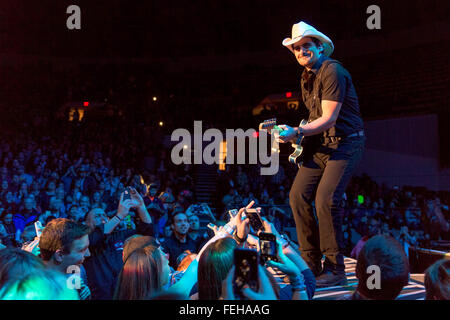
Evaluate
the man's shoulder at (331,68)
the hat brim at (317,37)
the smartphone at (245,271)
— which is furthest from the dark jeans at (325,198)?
the smartphone at (245,271)

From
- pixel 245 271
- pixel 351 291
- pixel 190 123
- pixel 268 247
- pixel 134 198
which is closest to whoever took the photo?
pixel 245 271

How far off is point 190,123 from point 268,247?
532 inches

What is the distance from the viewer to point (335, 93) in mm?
2465

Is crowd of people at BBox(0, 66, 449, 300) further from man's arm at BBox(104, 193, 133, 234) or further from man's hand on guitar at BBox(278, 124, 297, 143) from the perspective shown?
man's hand on guitar at BBox(278, 124, 297, 143)

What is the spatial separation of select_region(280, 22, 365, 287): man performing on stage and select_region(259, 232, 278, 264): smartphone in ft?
2.26

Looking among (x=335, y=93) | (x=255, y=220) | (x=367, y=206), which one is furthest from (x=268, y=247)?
(x=367, y=206)

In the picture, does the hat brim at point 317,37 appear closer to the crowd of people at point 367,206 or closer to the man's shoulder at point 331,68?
the man's shoulder at point 331,68

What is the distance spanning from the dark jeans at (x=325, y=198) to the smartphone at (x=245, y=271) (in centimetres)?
117

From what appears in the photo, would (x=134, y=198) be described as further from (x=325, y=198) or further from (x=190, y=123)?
(x=190, y=123)

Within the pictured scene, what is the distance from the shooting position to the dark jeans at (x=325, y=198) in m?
2.45

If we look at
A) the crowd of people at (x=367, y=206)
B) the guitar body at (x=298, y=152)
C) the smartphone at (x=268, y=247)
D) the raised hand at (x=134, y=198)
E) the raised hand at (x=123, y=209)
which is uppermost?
the guitar body at (x=298, y=152)

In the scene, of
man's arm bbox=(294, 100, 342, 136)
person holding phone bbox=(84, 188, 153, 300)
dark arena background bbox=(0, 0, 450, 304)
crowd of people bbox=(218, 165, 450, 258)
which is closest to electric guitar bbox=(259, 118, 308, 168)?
man's arm bbox=(294, 100, 342, 136)

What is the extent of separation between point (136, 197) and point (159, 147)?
34.5 feet
